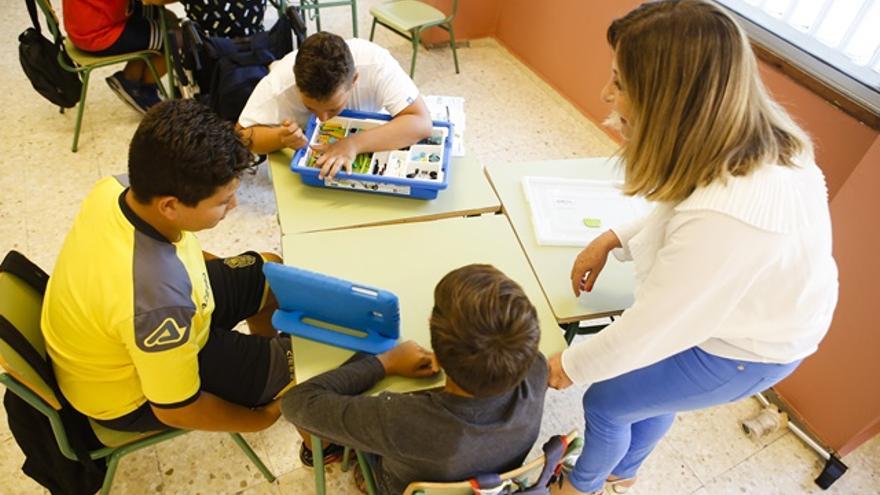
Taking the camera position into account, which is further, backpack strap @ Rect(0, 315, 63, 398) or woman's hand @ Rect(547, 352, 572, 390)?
woman's hand @ Rect(547, 352, 572, 390)

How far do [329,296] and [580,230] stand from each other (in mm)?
756

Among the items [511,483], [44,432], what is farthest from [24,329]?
[511,483]

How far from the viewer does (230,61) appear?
7.27 ft

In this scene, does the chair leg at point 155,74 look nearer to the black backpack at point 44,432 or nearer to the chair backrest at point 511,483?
the black backpack at point 44,432

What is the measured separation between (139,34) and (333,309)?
7.06ft

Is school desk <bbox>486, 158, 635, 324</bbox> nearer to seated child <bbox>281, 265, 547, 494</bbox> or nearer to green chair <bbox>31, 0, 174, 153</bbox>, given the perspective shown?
seated child <bbox>281, 265, 547, 494</bbox>

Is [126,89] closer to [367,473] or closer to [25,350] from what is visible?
[25,350]

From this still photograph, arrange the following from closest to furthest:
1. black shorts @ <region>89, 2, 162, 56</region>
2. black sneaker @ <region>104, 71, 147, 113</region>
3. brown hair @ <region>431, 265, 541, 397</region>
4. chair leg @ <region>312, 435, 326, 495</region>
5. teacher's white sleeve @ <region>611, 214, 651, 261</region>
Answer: brown hair @ <region>431, 265, 541, 397</region>, chair leg @ <region>312, 435, 326, 495</region>, teacher's white sleeve @ <region>611, 214, 651, 261</region>, black shorts @ <region>89, 2, 162, 56</region>, black sneaker @ <region>104, 71, 147, 113</region>

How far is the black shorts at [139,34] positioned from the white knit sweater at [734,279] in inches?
97.5

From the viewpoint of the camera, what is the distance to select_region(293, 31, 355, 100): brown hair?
1529 millimetres

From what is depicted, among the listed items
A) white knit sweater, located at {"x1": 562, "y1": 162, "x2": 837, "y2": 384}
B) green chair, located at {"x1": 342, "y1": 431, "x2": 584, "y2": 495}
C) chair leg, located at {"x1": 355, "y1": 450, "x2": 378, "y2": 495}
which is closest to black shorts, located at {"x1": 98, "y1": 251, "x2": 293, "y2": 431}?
chair leg, located at {"x1": 355, "y1": 450, "x2": 378, "y2": 495}

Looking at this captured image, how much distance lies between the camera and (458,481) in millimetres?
987

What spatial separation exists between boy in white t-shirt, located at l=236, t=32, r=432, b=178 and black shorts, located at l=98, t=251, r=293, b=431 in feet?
1.49

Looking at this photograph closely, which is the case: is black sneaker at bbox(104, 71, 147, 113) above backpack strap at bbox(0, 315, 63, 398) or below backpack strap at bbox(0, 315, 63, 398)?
below
